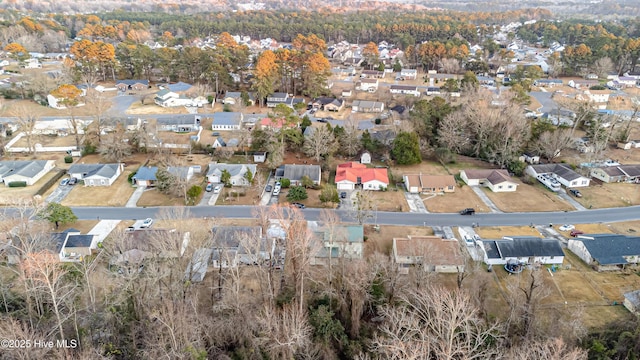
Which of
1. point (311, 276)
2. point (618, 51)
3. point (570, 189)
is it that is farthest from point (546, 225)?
point (618, 51)

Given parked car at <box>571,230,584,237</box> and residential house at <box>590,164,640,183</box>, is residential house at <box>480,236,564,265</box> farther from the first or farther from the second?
residential house at <box>590,164,640,183</box>

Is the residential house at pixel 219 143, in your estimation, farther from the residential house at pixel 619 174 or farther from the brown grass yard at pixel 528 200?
the residential house at pixel 619 174

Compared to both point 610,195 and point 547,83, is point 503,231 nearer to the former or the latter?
point 610,195

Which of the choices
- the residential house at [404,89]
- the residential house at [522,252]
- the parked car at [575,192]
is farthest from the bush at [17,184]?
the residential house at [404,89]

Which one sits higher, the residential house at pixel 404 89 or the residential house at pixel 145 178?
the residential house at pixel 404 89

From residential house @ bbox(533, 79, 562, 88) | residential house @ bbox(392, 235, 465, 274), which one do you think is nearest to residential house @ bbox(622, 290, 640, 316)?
residential house @ bbox(392, 235, 465, 274)

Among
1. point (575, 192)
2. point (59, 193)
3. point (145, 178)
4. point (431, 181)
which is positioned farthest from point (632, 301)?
point (59, 193)
